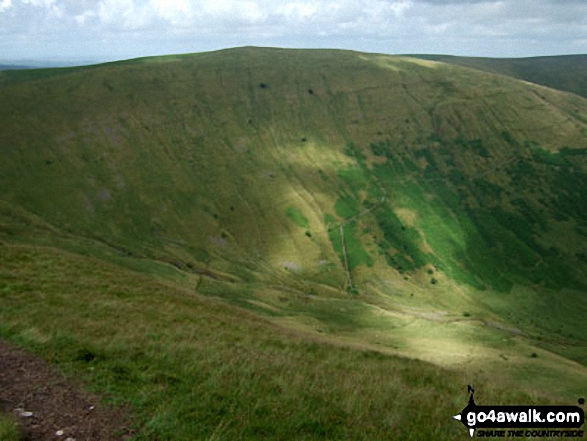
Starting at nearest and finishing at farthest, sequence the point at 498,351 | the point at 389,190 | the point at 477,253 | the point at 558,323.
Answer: the point at 498,351 < the point at 558,323 < the point at 477,253 < the point at 389,190

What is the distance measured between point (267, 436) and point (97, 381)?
5096 millimetres

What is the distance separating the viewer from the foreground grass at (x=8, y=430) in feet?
29.4

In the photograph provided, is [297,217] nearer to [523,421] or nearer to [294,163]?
[294,163]

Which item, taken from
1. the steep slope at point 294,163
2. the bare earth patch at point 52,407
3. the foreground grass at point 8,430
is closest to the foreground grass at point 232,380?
the bare earth patch at point 52,407

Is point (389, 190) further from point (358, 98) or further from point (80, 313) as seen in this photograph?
point (80, 313)

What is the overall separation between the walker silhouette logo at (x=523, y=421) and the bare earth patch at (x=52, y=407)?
8.08 metres

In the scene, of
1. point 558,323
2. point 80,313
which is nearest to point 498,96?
point 558,323

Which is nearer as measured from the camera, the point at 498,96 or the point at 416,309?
the point at 416,309

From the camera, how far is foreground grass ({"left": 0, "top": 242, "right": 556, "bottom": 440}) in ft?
35.2

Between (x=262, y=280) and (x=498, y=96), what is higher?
(x=498, y=96)

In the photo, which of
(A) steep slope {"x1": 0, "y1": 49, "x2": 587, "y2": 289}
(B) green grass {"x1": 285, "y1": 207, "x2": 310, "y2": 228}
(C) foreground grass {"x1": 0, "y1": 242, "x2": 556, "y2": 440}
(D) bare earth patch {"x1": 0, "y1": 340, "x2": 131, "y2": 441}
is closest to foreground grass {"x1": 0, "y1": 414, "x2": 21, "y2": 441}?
(D) bare earth patch {"x1": 0, "y1": 340, "x2": 131, "y2": 441}

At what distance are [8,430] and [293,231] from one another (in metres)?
101

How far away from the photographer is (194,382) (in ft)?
41.5

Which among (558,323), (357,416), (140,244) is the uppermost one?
(357,416)
